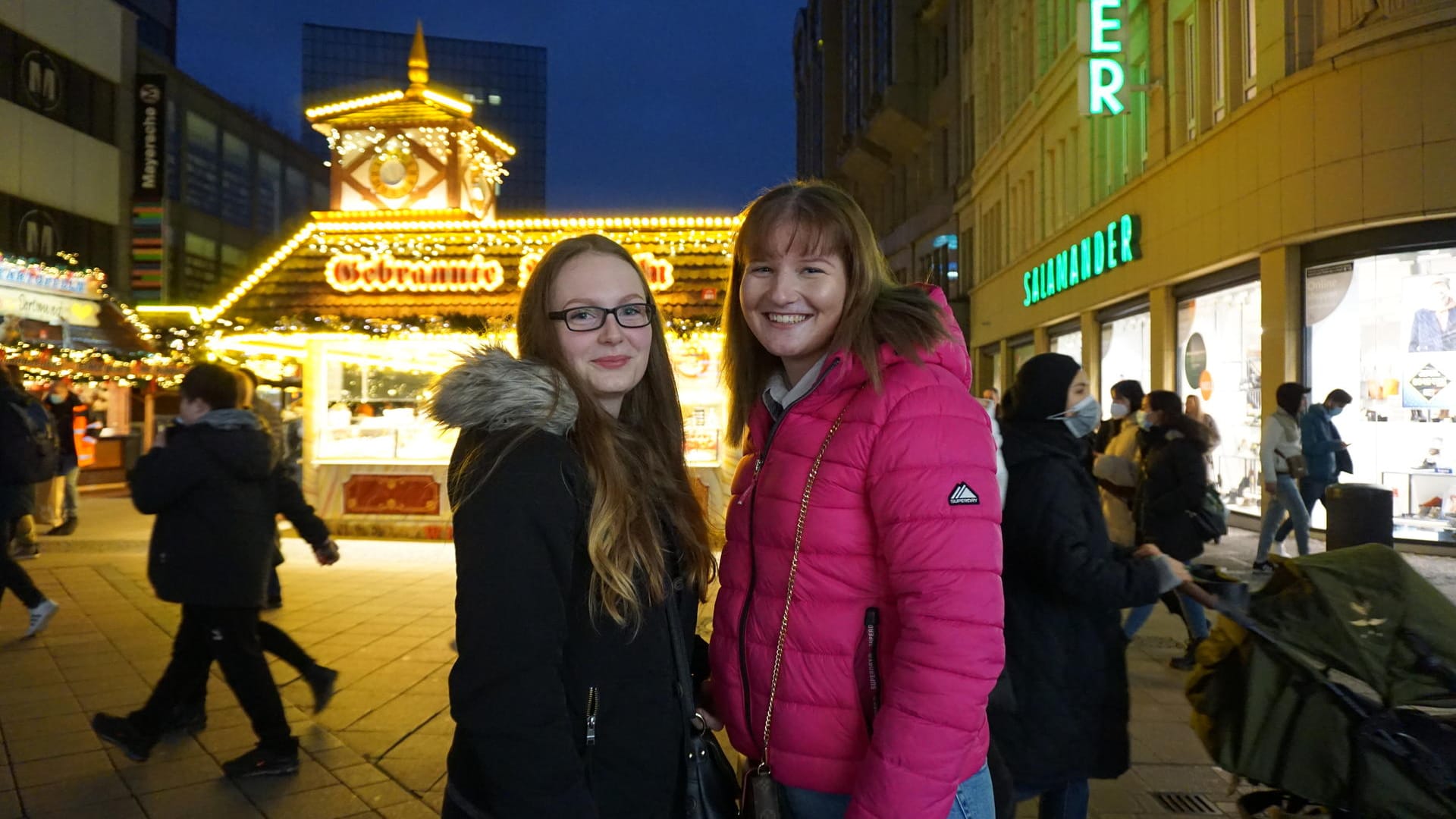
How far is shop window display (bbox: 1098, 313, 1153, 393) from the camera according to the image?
54.1 ft

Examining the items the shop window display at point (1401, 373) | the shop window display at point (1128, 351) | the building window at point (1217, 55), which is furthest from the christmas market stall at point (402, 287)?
the shop window display at point (1128, 351)

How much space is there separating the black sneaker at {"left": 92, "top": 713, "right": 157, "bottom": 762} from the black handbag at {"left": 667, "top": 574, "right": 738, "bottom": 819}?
3.72 meters

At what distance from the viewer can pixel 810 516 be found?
178cm

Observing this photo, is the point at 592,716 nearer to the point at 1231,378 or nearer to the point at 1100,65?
the point at 1231,378

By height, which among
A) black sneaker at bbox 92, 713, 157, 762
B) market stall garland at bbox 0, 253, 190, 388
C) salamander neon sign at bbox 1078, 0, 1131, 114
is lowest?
black sneaker at bbox 92, 713, 157, 762

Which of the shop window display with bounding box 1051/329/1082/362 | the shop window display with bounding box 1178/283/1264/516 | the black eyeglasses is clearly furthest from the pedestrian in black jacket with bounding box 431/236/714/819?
the shop window display with bounding box 1051/329/1082/362

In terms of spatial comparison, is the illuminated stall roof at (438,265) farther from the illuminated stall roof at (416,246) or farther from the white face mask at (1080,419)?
the white face mask at (1080,419)

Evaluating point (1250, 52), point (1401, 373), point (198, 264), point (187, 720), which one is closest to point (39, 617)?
point (187, 720)

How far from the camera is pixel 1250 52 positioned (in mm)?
12742

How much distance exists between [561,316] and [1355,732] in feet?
7.77

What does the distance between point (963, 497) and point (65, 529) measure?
538 inches

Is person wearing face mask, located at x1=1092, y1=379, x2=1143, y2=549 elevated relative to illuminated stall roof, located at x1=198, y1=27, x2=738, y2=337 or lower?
lower

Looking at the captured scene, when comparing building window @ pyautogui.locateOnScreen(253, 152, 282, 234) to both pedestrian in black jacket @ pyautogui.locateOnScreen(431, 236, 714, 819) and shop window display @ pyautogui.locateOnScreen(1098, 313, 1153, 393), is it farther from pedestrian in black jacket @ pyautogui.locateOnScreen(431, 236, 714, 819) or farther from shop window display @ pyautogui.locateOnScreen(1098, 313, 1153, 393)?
pedestrian in black jacket @ pyautogui.locateOnScreen(431, 236, 714, 819)

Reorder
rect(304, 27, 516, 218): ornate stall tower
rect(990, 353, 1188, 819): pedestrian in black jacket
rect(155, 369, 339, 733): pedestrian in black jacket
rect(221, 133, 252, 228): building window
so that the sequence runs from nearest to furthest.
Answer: rect(990, 353, 1188, 819): pedestrian in black jacket, rect(155, 369, 339, 733): pedestrian in black jacket, rect(304, 27, 516, 218): ornate stall tower, rect(221, 133, 252, 228): building window
